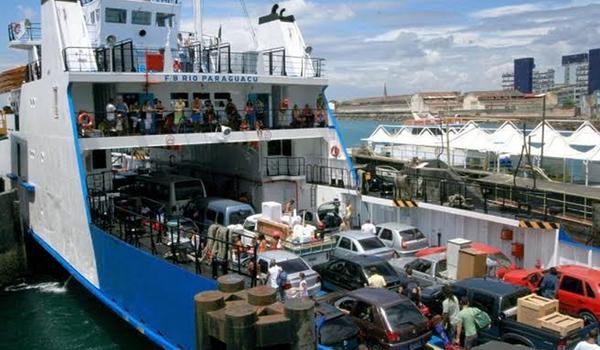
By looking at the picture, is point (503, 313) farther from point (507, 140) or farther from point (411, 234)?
point (507, 140)

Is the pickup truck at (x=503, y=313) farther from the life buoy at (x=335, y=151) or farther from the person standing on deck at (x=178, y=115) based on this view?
the person standing on deck at (x=178, y=115)

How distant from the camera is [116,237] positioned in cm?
1428

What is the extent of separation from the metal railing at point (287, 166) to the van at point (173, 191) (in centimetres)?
252

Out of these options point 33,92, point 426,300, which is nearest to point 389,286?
point 426,300

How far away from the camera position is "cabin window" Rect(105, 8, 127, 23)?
1955 cm

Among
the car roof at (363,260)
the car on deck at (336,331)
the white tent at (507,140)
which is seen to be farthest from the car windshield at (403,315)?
the white tent at (507,140)

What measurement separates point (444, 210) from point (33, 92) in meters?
13.4

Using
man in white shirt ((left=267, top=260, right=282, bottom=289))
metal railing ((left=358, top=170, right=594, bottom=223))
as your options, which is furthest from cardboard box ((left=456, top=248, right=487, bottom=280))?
man in white shirt ((left=267, top=260, right=282, bottom=289))

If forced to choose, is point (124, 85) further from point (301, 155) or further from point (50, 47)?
point (301, 155)

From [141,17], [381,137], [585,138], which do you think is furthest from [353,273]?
[381,137]

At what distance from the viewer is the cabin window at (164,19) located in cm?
2073

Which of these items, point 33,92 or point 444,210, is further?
point 33,92

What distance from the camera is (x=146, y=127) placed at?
16766mm

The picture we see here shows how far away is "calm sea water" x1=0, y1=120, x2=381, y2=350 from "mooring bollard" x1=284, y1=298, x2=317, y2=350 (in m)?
8.02
